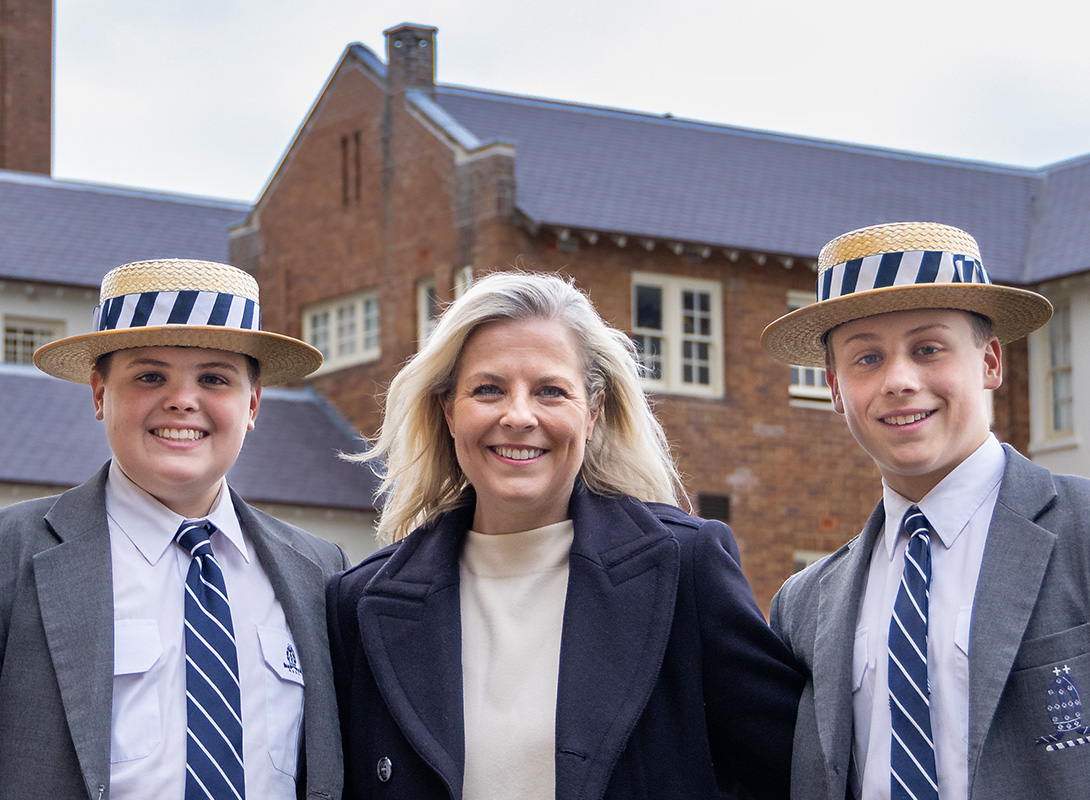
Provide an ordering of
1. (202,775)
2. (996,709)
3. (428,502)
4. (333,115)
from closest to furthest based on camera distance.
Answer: (996,709) → (202,775) → (428,502) → (333,115)

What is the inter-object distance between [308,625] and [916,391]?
5.94 ft

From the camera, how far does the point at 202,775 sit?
14.1ft

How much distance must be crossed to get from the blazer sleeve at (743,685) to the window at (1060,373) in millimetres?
20284

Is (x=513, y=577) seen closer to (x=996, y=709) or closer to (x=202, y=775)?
(x=202, y=775)

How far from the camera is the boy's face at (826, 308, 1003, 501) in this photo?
438cm

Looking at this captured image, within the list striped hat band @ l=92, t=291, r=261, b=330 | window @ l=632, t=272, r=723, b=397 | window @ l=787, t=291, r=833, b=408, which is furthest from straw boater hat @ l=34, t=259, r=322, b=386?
window @ l=787, t=291, r=833, b=408

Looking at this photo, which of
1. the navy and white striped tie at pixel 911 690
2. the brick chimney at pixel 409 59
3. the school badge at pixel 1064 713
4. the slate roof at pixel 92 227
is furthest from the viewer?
the slate roof at pixel 92 227

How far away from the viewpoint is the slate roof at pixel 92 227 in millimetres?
27281

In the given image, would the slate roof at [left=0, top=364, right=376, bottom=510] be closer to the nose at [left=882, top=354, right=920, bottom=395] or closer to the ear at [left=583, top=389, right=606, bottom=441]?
the ear at [left=583, top=389, right=606, bottom=441]

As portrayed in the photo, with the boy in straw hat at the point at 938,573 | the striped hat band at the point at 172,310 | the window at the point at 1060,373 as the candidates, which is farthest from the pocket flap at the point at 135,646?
the window at the point at 1060,373

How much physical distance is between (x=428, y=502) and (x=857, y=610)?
1.43m

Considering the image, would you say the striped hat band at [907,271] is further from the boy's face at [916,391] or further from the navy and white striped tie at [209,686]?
the navy and white striped tie at [209,686]

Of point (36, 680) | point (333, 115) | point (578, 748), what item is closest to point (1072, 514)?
point (578, 748)

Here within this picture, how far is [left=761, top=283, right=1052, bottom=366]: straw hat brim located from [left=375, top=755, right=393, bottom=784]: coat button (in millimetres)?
1633
